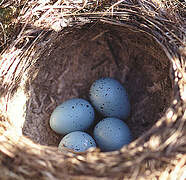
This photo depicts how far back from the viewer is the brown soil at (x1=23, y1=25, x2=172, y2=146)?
1.73m

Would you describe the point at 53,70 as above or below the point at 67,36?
below

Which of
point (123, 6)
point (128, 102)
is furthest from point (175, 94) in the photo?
point (123, 6)

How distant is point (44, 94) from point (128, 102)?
0.54 meters

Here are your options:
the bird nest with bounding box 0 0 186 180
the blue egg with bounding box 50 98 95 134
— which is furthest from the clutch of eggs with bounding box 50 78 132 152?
the bird nest with bounding box 0 0 186 180

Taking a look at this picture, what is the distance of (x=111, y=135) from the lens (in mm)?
1632

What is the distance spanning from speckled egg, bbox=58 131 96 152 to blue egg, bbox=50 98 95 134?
9 centimetres

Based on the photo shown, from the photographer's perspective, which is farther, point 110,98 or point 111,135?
point 110,98

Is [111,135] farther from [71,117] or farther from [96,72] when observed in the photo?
[96,72]

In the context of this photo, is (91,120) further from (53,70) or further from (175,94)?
(175,94)

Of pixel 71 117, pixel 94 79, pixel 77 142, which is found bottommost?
pixel 77 142

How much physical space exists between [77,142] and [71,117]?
0.61ft

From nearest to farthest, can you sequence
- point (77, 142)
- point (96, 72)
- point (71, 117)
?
point (77, 142) < point (71, 117) < point (96, 72)

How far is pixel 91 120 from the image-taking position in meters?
1.77

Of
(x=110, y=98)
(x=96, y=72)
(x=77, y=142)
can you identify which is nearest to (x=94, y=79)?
(x=96, y=72)
